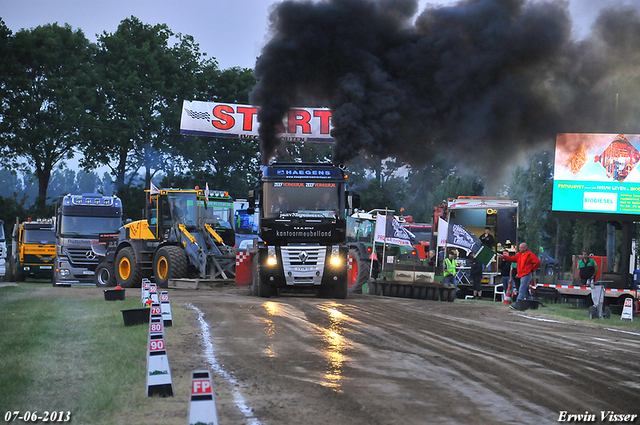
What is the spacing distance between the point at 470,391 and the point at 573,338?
5.80 meters

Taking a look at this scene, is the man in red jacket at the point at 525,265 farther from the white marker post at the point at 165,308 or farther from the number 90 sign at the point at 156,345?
the number 90 sign at the point at 156,345

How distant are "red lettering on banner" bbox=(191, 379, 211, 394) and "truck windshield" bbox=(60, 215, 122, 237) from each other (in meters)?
26.6

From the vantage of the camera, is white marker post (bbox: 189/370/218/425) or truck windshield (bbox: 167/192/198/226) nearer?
white marker post (bbox: 189/370/218/425)

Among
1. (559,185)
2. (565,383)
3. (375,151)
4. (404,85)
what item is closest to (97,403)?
(565,383)

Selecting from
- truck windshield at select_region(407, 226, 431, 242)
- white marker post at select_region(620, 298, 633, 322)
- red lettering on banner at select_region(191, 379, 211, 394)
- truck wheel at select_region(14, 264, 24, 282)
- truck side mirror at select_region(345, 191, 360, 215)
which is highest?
truck side mirror at select_region(345, 191, 360, 215)

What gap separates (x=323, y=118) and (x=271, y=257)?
19.8 m

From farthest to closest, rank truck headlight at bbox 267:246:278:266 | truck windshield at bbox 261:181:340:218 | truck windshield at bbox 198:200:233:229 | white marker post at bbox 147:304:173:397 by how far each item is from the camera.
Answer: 1. truck windshield at bbox 198:200:233:229
2. truck headlight at bbox 267:246:278:266
3. truck windshield at bbox 261:181:340:218
4. white marker post at bbox 147:304:173:397

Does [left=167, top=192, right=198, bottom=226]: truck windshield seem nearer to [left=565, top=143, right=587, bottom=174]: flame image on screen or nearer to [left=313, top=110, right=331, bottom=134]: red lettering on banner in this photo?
[left=565, top=143, right=587, bottom=174]: flame image on screen

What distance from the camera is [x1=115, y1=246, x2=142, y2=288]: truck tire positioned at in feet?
78.8

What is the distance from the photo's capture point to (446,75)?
73.7 feet

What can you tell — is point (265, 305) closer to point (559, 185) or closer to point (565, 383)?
point (565, 383)

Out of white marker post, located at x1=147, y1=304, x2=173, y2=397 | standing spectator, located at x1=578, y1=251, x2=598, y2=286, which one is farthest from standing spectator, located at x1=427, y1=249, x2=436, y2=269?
white marker post, located at x1=147, y1=304, x2=173, y2=397

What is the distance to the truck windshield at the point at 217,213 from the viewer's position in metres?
23.7

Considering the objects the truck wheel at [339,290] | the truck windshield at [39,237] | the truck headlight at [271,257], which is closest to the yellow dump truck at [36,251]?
the truck windshield at [39,237]
